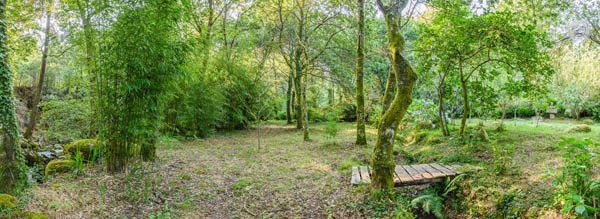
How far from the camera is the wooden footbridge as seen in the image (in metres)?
3.41

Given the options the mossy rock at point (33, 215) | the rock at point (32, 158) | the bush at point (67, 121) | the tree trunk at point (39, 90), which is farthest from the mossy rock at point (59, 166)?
the tree trunk at point (39, 90)

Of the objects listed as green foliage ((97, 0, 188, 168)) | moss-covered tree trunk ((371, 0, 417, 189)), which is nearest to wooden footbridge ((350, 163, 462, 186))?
moss-covered tree trunk ((371, 0, 417, 189))

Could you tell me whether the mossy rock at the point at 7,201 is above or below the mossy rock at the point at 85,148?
below

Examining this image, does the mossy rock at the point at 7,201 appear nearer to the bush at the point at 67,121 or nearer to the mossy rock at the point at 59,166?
the mossy rock at the point at 59,166

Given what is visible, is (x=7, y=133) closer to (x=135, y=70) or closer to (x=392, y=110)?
(x=135, y=70)

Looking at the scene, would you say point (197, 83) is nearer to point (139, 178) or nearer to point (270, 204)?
point (139, 178)

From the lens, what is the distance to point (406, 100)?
11.1 ft

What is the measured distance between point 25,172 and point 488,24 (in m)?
6.87

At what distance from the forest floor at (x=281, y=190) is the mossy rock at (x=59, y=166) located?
0.72 feet

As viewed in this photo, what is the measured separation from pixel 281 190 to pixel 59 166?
316cm

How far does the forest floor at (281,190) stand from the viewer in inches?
112

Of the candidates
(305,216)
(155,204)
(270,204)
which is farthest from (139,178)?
(305,216)

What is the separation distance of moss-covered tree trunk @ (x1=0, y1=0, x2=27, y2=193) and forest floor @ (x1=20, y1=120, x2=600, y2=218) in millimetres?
203

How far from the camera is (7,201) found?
261 centimetres
